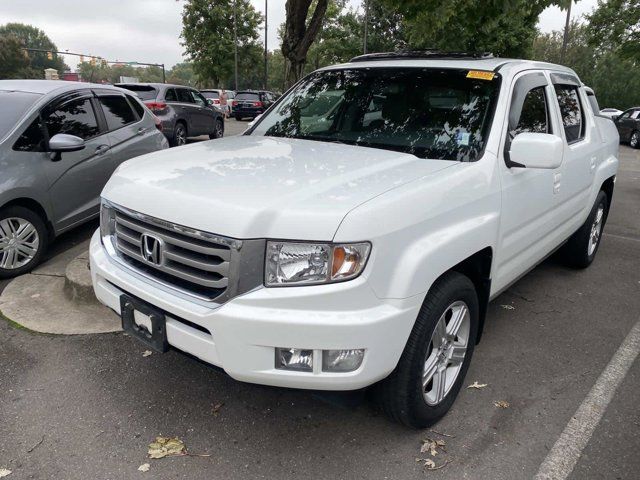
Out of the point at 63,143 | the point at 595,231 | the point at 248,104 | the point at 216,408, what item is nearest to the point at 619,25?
the point at 248,104

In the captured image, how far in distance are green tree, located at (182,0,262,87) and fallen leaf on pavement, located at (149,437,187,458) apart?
138ft

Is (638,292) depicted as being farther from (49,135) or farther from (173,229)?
(49,135)

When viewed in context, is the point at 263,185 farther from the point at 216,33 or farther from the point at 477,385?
the point at 216,33

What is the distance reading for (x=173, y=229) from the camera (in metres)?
2.33

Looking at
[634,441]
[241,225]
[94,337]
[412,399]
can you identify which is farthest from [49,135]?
[634,441]

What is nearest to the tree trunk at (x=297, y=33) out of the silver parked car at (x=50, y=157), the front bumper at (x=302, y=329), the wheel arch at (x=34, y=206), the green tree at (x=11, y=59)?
the silver parked car at (x=50, y=157)

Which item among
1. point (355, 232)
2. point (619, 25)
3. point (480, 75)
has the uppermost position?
point (619, 25)

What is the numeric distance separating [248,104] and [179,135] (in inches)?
510

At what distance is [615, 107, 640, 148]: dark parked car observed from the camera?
19719 mm

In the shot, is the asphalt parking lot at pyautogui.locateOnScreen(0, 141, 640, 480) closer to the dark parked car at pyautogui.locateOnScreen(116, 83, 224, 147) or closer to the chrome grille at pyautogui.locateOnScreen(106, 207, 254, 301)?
the chrome grille at pyautogui.locateOnScreen(106, 207, 254, 301)

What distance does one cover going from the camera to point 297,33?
939 centimetres

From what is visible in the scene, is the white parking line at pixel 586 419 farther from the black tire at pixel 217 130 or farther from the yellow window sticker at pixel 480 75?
the black tire at pixel 217 130

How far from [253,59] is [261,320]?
45657 mm

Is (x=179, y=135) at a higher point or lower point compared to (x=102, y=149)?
lower
